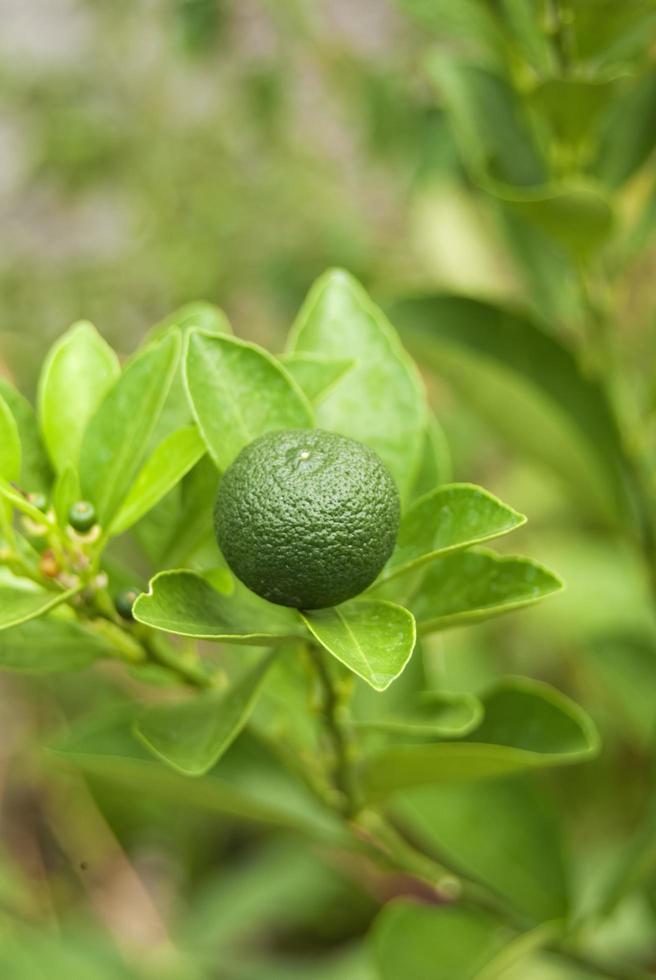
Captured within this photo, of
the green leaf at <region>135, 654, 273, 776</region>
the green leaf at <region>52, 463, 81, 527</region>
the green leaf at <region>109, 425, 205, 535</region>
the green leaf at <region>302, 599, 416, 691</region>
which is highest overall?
the green leaf at <region>109, 425, 205, 535</region>

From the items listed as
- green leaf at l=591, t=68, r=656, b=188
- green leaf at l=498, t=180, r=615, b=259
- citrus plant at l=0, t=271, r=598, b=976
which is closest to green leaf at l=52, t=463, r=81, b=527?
citrus plant at l=0, t=271, r=598, b=976

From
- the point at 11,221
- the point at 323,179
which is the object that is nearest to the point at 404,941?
the point at 323,179

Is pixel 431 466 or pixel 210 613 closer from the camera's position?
pixel 210 613

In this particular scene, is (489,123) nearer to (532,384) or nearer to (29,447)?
(532,384)

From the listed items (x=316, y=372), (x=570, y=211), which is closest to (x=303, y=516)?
(x=316, y=372)

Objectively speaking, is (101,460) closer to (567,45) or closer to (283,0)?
(567,45)

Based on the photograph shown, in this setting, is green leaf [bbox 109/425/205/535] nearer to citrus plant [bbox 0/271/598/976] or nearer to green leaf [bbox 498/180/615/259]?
citrus plant [bbox 0/271/598/976]
